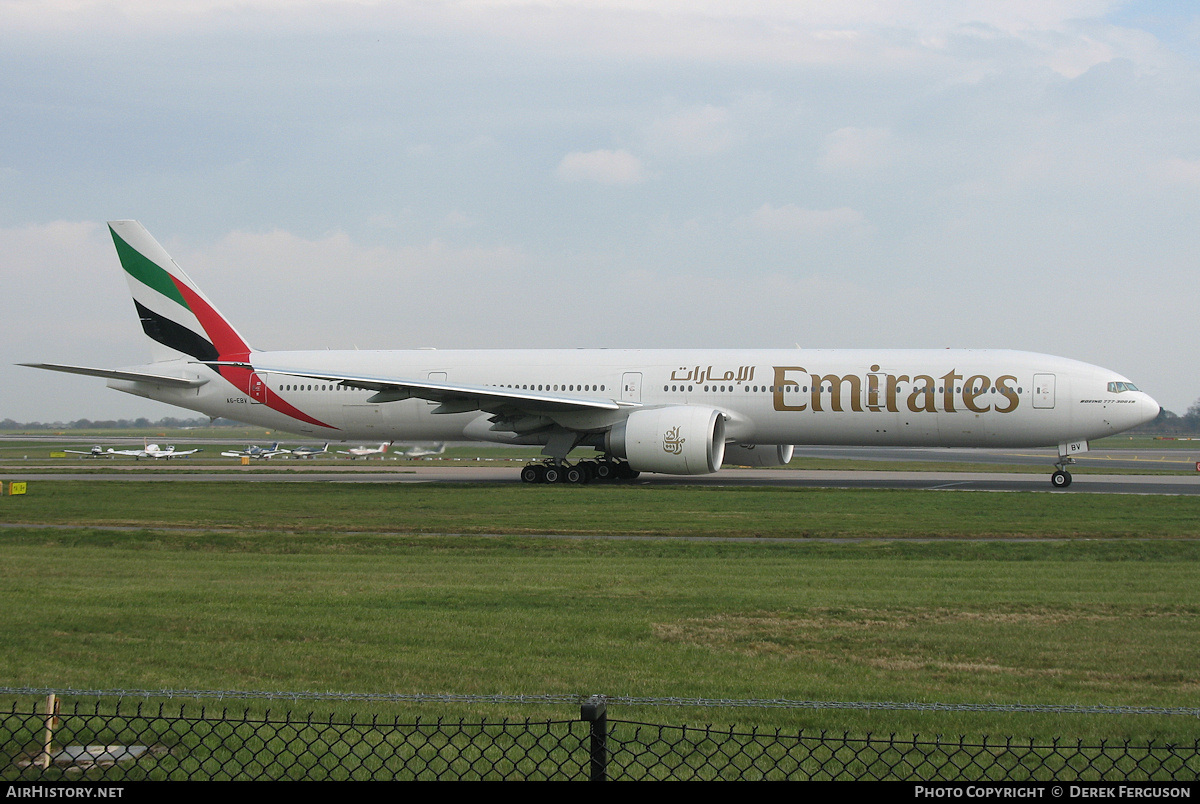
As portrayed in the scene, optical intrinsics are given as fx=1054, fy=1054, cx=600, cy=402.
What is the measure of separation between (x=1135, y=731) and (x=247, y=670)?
274 inches

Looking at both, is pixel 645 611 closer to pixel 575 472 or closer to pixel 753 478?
pixel 575 472

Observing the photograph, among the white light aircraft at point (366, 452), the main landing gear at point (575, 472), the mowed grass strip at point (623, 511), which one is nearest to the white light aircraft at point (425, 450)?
the white light aircraft at point (366, 452)

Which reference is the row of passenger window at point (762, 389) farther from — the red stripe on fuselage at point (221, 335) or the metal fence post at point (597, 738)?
the metal fence post at point (597, 738)

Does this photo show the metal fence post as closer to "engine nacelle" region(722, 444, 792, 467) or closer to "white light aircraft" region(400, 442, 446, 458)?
"engine nacelle" region(722, 444, 792, 467)

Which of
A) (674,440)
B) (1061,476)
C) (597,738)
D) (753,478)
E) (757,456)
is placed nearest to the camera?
(597,738)

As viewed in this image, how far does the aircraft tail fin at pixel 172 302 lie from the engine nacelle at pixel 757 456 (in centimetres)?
1776

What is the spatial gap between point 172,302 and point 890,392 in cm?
2497

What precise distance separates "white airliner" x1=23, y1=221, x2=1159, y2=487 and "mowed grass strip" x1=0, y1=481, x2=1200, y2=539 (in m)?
2.61

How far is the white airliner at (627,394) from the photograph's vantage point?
1216 inches

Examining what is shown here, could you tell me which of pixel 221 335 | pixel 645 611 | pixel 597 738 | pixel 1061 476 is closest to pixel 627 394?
pixel 1061 476

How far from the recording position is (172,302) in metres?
37.7
